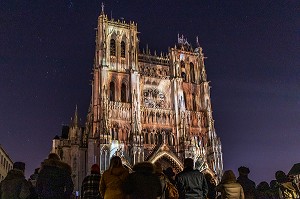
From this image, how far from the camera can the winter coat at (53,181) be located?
702cm

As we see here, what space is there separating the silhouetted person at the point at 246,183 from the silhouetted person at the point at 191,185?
6.58ft

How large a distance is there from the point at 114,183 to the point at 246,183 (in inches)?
161

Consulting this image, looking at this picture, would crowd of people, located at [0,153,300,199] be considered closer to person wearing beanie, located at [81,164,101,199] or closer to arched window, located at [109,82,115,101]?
person wearing beanie, located at [81,164,101,199]

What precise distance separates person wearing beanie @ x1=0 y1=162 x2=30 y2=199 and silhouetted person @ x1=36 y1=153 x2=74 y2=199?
0.86 feet

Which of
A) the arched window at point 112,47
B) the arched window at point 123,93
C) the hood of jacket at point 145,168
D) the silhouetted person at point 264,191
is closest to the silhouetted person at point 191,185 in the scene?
the hood of jacket at point 145,168

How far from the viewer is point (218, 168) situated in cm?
4269

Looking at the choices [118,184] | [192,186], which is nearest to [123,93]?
[192,186]

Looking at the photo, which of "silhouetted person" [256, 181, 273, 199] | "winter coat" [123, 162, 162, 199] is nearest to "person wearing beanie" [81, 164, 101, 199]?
"winter coat" [123, 162, 162, 199]

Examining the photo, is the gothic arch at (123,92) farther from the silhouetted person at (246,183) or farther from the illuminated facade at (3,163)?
the silhouetted person at (246,183)

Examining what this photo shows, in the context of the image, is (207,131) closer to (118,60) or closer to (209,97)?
(209,97)

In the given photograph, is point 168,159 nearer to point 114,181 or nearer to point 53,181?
point 53,181

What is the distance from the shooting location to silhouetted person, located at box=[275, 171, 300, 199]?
8656mm

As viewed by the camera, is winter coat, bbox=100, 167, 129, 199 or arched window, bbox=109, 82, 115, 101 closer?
winter coat, bbox=100, 167, 129, 199

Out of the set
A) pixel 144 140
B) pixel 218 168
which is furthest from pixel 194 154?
pixel 144 140
